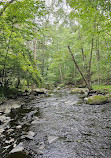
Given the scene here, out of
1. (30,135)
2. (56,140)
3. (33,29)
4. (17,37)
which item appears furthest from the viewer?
A: (17,37)

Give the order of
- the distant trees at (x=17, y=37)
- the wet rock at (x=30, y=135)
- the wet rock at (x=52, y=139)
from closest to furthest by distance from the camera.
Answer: the wet rock at (x=52, y=139)
the wet rock at (x=30, y=135)
the distant trees at (x=17, y=37)

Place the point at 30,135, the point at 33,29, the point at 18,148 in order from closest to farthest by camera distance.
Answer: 1. the point at 18,148
2. the point at 30,135
3. the point at 33,29

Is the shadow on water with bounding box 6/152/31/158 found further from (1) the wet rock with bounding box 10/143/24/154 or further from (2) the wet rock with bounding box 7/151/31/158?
(1) the wet rock with bounding box 10/143/24/154

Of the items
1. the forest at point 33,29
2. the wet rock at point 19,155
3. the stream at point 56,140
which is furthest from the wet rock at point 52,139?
the forest at point 33,29

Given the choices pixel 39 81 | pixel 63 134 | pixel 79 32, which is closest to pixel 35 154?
pixel 63 134

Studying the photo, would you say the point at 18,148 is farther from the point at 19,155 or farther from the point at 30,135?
the point at 30,135

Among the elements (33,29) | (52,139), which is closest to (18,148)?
(52,139)

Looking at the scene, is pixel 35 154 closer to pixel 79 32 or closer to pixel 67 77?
pixel 79 32

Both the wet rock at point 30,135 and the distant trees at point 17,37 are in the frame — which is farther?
the distant trees at point 17,37

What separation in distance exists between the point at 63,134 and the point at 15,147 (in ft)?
4.28

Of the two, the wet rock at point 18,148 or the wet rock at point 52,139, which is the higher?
the wet rock at point 18,148

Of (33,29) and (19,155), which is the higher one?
(33,29)

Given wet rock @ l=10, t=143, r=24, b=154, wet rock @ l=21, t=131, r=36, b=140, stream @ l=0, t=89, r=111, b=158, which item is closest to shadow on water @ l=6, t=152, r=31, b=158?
stream @ l=0, t=89, r=111, b=158

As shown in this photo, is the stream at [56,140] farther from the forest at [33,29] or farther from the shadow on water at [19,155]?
the forest at [33,29]
